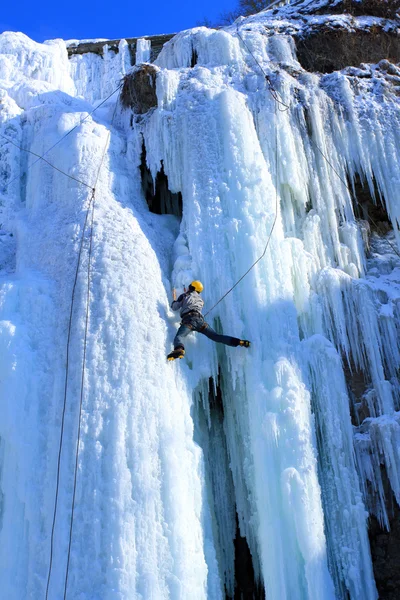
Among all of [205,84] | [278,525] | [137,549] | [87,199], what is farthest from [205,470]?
[205,84]

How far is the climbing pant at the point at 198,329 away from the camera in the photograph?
6541 mm

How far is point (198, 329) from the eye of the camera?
665 centimetres

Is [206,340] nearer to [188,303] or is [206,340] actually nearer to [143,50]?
[188,303]

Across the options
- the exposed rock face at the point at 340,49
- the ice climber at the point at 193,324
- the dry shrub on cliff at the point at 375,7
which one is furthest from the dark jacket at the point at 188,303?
the dry shrub on cliff at the point at 375,7

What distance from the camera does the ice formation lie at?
219 inches

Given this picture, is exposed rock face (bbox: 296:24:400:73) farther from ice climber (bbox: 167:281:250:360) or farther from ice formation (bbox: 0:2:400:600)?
ice climber (bbox: 167:281:250:360)

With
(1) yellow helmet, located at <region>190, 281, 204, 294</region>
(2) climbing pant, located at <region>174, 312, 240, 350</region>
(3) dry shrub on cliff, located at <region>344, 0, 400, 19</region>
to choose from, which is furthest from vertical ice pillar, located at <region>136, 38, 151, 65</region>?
(2) climbing pant, located at <region>174, 312, 240, 350</region>

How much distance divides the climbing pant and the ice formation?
199 millimetres

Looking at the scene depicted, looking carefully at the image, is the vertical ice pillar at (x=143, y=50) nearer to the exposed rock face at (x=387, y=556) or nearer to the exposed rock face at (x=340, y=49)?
the exposed rock face at (x=340, y=49)

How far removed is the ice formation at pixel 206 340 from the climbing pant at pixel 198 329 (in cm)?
20

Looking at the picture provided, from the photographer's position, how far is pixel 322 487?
6531 millimetres

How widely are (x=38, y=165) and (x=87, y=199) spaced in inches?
53.9

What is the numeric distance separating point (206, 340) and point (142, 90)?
4540 millimetres

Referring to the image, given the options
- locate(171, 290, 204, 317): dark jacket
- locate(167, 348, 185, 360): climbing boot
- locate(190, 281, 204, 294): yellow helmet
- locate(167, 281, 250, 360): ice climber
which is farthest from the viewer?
locate(190, 281, 204, 294): yellow helmet
